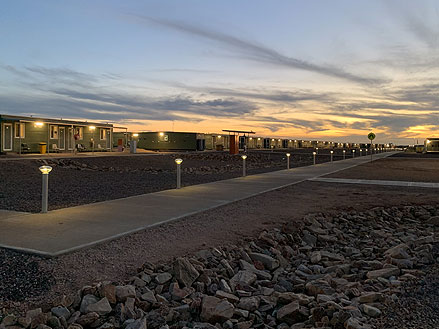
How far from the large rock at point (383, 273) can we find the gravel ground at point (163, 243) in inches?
92.5

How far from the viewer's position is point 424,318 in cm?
394

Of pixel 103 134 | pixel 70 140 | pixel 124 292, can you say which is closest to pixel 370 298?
pixel 124 292

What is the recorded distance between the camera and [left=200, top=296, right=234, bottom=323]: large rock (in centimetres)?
404

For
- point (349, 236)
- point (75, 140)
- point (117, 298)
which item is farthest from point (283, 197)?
point (75, 140)

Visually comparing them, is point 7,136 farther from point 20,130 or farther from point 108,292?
point 108,292

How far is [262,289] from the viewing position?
5.03m

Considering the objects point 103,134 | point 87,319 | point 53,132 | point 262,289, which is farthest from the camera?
point 103,134

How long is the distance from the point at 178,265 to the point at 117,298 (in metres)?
1.03

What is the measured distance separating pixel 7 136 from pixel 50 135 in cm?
474

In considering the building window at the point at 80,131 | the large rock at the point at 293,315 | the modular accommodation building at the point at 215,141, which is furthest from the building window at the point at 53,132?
the large rock at the point at 293,315

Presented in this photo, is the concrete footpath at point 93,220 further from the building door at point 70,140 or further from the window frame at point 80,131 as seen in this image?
the window frame at point 80,131

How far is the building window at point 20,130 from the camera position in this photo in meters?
31.8

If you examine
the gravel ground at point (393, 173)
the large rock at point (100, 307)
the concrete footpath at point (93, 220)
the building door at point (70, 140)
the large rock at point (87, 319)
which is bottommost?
the large rock at point (87, 319)

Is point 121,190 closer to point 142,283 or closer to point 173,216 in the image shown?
point 173,216
